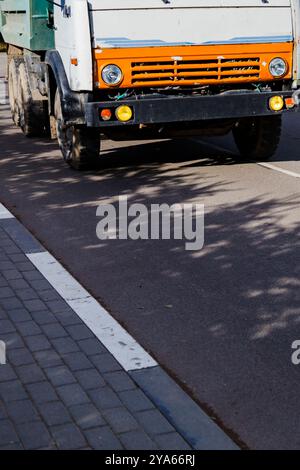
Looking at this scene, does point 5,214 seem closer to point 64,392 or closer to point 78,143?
point 78,143

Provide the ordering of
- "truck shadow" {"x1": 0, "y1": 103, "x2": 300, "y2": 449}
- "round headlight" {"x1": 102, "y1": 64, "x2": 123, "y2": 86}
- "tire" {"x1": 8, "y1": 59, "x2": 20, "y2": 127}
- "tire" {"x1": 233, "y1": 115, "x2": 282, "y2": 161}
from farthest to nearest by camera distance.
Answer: "tire" {"x1": 8, "y1": 59, "x2": 20, "y2": 127} → "tire" {"x1": 233, "y1": 115, "x2": 282, "y2": 161} → "round headlight" {"x1": 102, "y1": 64, "x2": 123, "y2": 86} → "truck shadow" {"x1": 0, "y1": 103, "x2": 300, "y2": 449}

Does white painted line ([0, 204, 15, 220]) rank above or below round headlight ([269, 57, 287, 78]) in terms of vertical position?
below

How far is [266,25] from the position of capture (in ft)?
33.6

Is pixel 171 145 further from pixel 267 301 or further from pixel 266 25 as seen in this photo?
pixel 267 301

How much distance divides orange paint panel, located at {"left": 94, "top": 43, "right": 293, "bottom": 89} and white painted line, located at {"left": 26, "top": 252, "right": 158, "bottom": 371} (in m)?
2.98

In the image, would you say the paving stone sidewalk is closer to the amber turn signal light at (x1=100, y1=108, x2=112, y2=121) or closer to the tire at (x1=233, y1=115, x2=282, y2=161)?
the amber turn signal light at (x1=100, y1=108, x2=112, y2=121)

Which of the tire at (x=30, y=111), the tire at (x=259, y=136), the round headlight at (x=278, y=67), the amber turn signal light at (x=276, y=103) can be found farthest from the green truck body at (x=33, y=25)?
the amber turn signal light at (x=276, y=103)

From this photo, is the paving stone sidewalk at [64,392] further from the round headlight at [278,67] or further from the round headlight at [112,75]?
the round headlight at [278,67]

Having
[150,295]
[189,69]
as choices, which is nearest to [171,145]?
[189,69]

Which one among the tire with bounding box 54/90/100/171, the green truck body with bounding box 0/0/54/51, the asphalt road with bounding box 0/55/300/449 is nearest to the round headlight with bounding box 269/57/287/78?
the asphalt road with bounding box 0/55/300/449

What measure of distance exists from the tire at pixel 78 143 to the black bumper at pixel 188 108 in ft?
2.84

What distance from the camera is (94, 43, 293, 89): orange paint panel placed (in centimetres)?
981

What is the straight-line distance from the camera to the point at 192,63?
33.0 feet

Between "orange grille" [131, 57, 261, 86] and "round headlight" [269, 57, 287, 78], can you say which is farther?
"round headlight" [269, 57, 287, 78]
